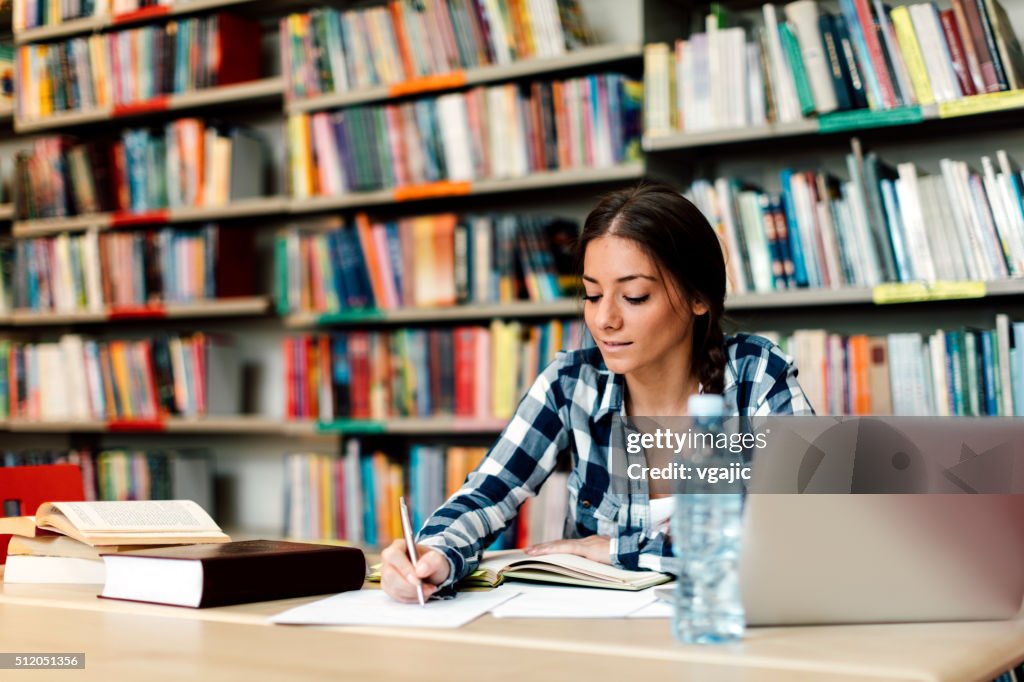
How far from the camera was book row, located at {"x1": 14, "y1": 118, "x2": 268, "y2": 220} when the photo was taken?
3.46 metres

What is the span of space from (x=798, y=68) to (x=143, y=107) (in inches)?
80.9

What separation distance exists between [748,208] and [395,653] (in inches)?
69.8

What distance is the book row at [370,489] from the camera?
2998 millimetres

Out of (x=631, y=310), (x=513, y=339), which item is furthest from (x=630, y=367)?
(x=513, y=339)

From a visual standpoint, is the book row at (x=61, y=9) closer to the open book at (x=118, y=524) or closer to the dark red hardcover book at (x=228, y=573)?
the open book at (x=118, y=524)

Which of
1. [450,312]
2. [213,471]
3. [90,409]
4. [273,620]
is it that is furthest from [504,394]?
[273,620]

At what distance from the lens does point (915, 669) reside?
2.94 ft

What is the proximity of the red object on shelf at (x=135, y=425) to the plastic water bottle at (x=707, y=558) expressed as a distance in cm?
273

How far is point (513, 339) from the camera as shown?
2900 millimetres

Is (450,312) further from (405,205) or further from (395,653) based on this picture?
(395,653)

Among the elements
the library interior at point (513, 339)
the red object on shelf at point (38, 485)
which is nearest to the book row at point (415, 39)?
the library interior at point (513, 339)

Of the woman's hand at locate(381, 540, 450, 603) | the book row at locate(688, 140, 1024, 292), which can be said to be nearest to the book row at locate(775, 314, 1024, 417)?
the book row at locate(688, 140, 1024, 292)

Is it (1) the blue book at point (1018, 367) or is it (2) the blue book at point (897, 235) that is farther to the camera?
(2) the blue book at point (897, 235)

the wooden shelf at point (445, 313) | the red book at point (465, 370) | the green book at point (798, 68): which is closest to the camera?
the green book at point (798, 68)
